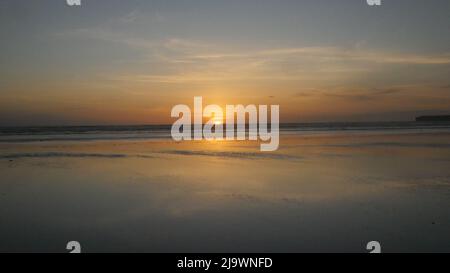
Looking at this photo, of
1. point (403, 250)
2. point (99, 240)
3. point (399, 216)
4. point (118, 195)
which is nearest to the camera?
point (403, 250)

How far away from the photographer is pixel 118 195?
7359 millimetres

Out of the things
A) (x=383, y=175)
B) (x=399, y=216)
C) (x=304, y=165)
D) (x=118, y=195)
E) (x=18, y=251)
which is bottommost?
(x=18, y=251)

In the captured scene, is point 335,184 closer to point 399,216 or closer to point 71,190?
point 399,216

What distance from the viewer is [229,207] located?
636 centimetres

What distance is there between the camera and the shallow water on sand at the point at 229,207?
15.9 feet

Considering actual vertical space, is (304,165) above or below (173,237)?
above

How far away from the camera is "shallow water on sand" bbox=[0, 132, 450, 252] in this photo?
484 centimetres

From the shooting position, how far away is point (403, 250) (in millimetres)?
4480

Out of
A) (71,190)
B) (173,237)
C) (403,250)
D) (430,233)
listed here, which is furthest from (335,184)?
(71,190)
